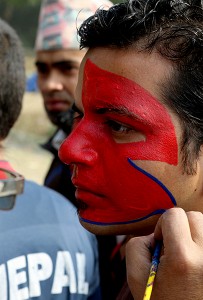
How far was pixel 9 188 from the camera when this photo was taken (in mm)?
2283

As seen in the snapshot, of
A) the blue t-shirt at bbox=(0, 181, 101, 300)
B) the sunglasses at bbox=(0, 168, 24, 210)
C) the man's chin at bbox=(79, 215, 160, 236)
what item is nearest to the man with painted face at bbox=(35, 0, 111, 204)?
the blue t-shirt at bbox=(0, 181, 101, 300)

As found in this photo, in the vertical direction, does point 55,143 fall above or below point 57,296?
below

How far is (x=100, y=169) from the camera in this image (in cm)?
198

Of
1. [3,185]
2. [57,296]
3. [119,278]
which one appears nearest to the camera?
[3,185]

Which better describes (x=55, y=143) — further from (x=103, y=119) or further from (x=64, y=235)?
(x=103, y=119)

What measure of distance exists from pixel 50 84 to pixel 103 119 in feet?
10.1

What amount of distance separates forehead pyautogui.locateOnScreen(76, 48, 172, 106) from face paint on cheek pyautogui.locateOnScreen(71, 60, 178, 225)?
0.02m

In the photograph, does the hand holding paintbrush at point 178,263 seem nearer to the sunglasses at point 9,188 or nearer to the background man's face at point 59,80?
the sunglasses at point 9,188

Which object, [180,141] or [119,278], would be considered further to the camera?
[119,278]

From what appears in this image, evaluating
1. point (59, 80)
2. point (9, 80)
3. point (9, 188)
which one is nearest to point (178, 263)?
point (9, 188)

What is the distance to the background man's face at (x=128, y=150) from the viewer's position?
1.94m

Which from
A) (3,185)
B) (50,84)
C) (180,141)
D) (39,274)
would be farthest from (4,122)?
(50,84)

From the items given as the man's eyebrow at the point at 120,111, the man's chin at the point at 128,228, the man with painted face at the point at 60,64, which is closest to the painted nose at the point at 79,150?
the man's eyebrow at the point at 120,111

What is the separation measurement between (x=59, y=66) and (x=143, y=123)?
10.5 feet
